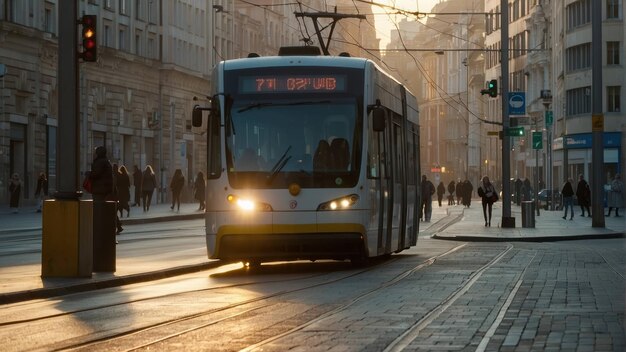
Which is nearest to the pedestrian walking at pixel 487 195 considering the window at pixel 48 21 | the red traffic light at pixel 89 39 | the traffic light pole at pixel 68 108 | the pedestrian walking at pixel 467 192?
the window at pixel 48 21

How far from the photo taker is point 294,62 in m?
21.9

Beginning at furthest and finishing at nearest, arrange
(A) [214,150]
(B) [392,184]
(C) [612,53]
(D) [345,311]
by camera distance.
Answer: (C) [612,53] → (B) [392,184] → (A) [214,150] → (D) [345,311]

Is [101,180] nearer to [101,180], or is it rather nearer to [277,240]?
[101,180]

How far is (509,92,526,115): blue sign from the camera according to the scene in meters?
43.0

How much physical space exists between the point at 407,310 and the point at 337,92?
7.79m

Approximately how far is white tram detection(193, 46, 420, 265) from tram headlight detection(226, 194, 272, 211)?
1 centimetres

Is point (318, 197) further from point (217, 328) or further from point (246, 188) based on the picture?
point (217, 328)

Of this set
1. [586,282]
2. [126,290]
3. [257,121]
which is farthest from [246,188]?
[586,282]

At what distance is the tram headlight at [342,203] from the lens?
833 inches

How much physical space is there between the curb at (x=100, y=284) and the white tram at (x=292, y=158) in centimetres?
89

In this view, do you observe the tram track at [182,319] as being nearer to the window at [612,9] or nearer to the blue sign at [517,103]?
the blue sign at [517,103]

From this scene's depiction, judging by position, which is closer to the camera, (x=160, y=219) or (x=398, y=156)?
(x=398, y=156)

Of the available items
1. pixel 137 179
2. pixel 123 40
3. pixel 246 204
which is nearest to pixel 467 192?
pixel 123 40

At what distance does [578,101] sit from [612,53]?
179 inches
